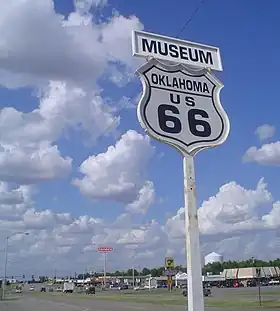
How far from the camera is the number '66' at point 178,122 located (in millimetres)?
7086

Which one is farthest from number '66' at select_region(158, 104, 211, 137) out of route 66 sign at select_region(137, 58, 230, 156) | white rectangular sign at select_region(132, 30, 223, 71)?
white rectangular sign at select_region(132, 30, 223, 71)

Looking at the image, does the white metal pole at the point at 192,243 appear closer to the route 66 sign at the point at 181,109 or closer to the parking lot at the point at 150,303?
the route 66 sign at the point at 181,109

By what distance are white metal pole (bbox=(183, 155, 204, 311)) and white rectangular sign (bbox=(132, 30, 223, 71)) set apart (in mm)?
1404

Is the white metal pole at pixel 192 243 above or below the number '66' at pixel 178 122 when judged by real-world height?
below

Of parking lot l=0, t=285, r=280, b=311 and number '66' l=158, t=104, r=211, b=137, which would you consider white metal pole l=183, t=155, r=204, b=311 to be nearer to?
number '66' l=158, t=104, r=211, b=137

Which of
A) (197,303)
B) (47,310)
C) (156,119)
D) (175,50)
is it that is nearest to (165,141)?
(156,119)

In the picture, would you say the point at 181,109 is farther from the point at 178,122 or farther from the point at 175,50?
the point at 175,50

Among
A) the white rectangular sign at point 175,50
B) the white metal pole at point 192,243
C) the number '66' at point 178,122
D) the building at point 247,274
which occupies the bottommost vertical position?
the white metal pole at point 192,243

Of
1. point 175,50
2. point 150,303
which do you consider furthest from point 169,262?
point 175,50

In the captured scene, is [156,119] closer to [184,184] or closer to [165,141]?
[165,141]

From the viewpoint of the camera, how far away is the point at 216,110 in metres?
7.52

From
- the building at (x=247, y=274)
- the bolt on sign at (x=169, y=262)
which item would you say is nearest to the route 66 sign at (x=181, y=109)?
the bolt on sign at (x=169, y=262)

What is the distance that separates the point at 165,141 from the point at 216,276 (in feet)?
478

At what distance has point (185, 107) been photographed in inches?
285
